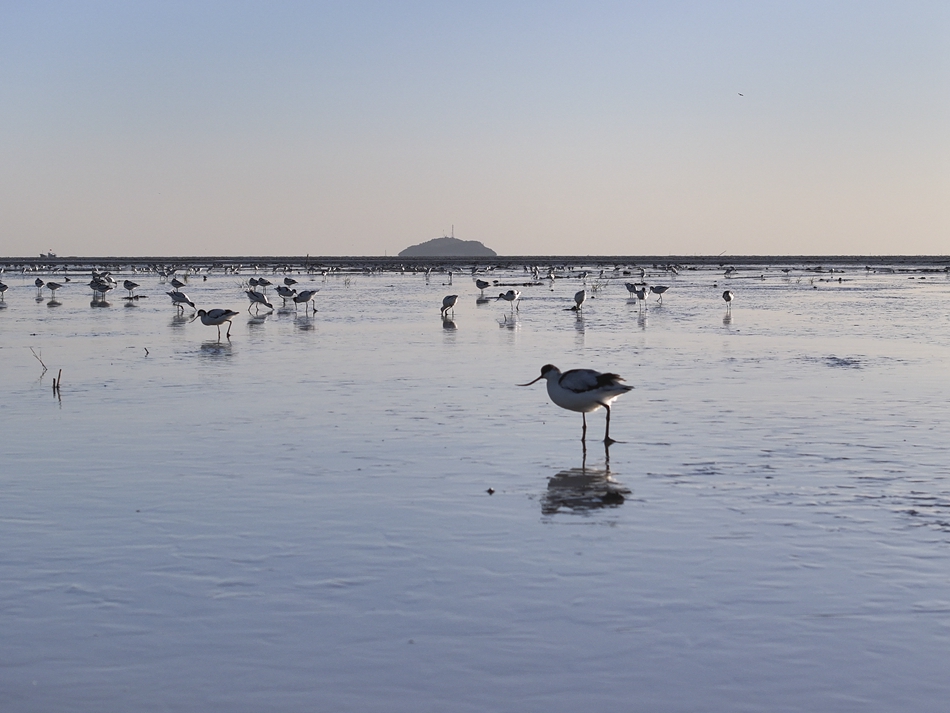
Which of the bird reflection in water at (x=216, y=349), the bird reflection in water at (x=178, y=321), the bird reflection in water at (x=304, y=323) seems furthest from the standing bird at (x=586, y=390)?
the bird reflection in water at (x=178, y=321)

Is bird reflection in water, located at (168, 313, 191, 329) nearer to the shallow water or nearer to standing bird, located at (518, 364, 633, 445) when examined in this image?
the shallow water

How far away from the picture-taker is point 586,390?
12773 mm

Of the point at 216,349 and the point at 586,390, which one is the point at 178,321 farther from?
the point at 586,390

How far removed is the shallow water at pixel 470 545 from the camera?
5.83 meters

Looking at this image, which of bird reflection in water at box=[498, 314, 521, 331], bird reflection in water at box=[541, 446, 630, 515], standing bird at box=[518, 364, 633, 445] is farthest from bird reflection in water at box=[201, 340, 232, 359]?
bird reflection in water at box=[541, 446, 630, 515]

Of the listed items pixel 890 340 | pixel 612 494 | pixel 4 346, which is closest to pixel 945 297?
pixel 890 340

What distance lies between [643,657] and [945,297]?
155 ft

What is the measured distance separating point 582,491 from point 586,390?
2697 millimetres

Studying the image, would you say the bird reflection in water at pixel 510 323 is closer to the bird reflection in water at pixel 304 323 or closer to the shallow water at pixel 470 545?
the bird reflection in water at pixel 304 323

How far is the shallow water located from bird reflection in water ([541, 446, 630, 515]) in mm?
53

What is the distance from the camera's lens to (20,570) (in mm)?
7641

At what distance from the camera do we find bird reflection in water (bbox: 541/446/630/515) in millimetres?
9641

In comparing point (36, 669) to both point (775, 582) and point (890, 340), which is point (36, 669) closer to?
point (775, 582)

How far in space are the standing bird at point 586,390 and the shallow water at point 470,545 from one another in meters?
0.44
